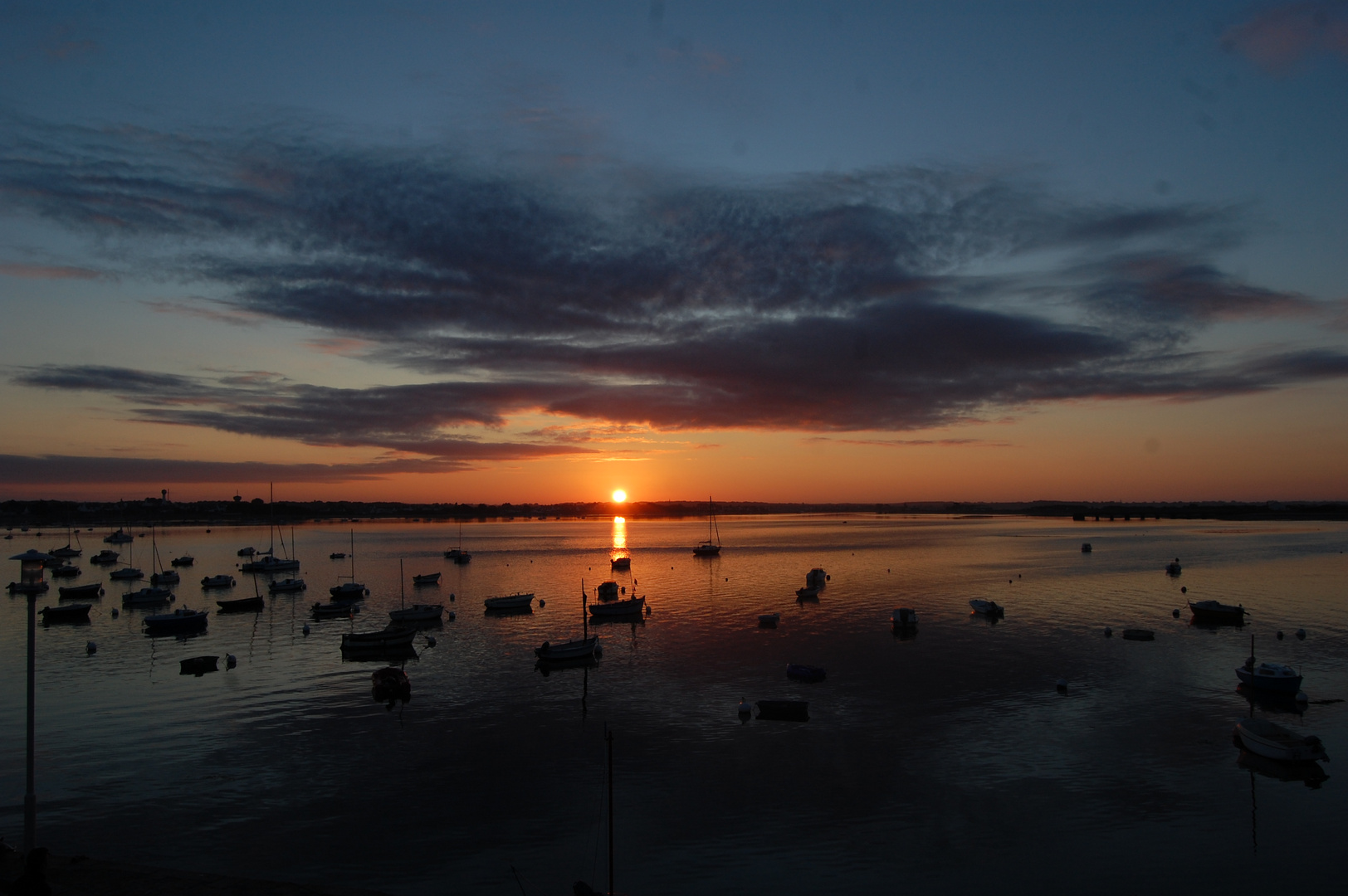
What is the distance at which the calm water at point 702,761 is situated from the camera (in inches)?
970

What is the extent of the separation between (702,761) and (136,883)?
2071 cm

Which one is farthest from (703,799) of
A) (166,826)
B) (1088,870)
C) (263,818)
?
(166,826)

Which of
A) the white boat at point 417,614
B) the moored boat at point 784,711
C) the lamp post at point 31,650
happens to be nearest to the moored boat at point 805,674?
the moored boat at point 784,711

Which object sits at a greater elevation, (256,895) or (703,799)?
(256,895)

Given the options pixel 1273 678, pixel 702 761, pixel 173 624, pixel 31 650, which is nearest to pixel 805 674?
pixel 702 761

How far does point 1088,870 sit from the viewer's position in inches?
951

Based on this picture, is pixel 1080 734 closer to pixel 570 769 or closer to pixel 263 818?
pixel 570 769

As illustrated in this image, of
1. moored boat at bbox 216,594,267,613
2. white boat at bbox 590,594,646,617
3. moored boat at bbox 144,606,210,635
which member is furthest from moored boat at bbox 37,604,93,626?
white boat at bbox 590,594,646,617

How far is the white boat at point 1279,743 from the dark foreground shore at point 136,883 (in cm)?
3503

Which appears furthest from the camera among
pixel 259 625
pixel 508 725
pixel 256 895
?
pixel 259 625

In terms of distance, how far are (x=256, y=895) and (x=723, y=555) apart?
150 meters

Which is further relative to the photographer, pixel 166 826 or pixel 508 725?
pixel 508 725

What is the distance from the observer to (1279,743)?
106ft

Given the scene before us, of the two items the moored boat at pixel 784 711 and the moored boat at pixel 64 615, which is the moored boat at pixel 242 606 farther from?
the moored boat at pixel 784 711
